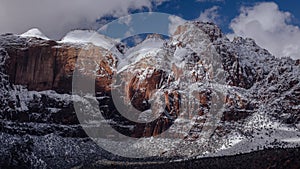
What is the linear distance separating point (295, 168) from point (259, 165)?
6334 cm

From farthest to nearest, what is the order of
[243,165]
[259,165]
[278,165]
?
[243,165], [259,165], [278,165]

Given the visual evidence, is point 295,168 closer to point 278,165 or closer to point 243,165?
point 278,165

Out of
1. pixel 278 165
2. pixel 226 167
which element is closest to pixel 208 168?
pixel 226 167

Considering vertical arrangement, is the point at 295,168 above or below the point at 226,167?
above

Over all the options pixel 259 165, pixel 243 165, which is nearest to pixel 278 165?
pixel 259 165

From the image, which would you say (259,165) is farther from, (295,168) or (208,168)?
(295,168)

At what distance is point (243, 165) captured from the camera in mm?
192000

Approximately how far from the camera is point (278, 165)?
125812 mm

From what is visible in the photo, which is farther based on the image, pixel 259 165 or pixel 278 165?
pixel 259 165

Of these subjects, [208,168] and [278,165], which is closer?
[278,165]

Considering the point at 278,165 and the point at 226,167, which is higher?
the point at 278,165

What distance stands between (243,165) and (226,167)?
6606 mm

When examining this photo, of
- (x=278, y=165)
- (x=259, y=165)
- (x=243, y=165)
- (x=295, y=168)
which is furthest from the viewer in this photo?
(x=243, y=165)

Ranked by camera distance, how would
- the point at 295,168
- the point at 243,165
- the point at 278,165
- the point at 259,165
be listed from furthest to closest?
the point at 243,165
the point at 259,165
the point at 278,165
the point at 295,168
